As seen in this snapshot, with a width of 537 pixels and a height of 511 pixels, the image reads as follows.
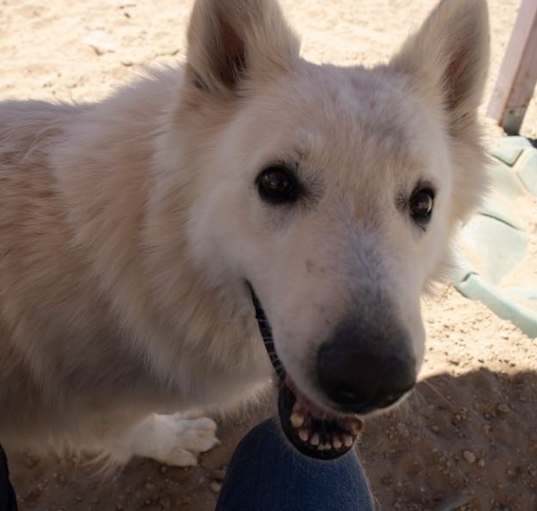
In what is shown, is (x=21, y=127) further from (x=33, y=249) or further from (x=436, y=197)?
(x=436, y=197)

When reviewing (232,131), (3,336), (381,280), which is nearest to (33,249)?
(3,336)

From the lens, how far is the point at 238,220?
5.72 feet

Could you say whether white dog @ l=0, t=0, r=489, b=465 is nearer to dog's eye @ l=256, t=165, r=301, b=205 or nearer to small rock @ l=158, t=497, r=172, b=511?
dog's eye @ l=256, t=165, r=301, b=205

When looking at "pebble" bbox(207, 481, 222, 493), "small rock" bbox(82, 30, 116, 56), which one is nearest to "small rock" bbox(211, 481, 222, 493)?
"pebble" bbox(207, 481, 222, 493)

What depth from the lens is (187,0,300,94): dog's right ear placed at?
187 cm

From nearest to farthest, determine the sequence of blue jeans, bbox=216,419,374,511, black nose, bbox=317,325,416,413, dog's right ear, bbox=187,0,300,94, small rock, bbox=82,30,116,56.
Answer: black nose, bbox=317,325,416,413 → dog's right ear, bbox=187,0,300,94 → blue jeans, bbox=216,419,374,511 → small rock, bbox=82,30,116,56

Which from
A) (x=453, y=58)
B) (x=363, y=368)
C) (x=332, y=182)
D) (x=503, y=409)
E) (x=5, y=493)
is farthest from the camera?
(x=503, y=409)

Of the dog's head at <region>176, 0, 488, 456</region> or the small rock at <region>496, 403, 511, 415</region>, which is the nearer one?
the dog's head at <region>176, 0, 488, 456</region>

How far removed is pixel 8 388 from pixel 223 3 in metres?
1.61

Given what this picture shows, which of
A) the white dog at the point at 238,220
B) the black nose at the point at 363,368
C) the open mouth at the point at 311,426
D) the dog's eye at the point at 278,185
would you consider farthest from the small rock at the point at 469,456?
the dog's eye at the point at 278,185

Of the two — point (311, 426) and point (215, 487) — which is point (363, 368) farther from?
point (215, 487)

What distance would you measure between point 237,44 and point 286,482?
1630 mm

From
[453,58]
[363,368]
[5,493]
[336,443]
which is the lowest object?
[5,493]

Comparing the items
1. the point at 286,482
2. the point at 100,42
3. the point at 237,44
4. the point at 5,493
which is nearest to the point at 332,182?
the point at 237,44
